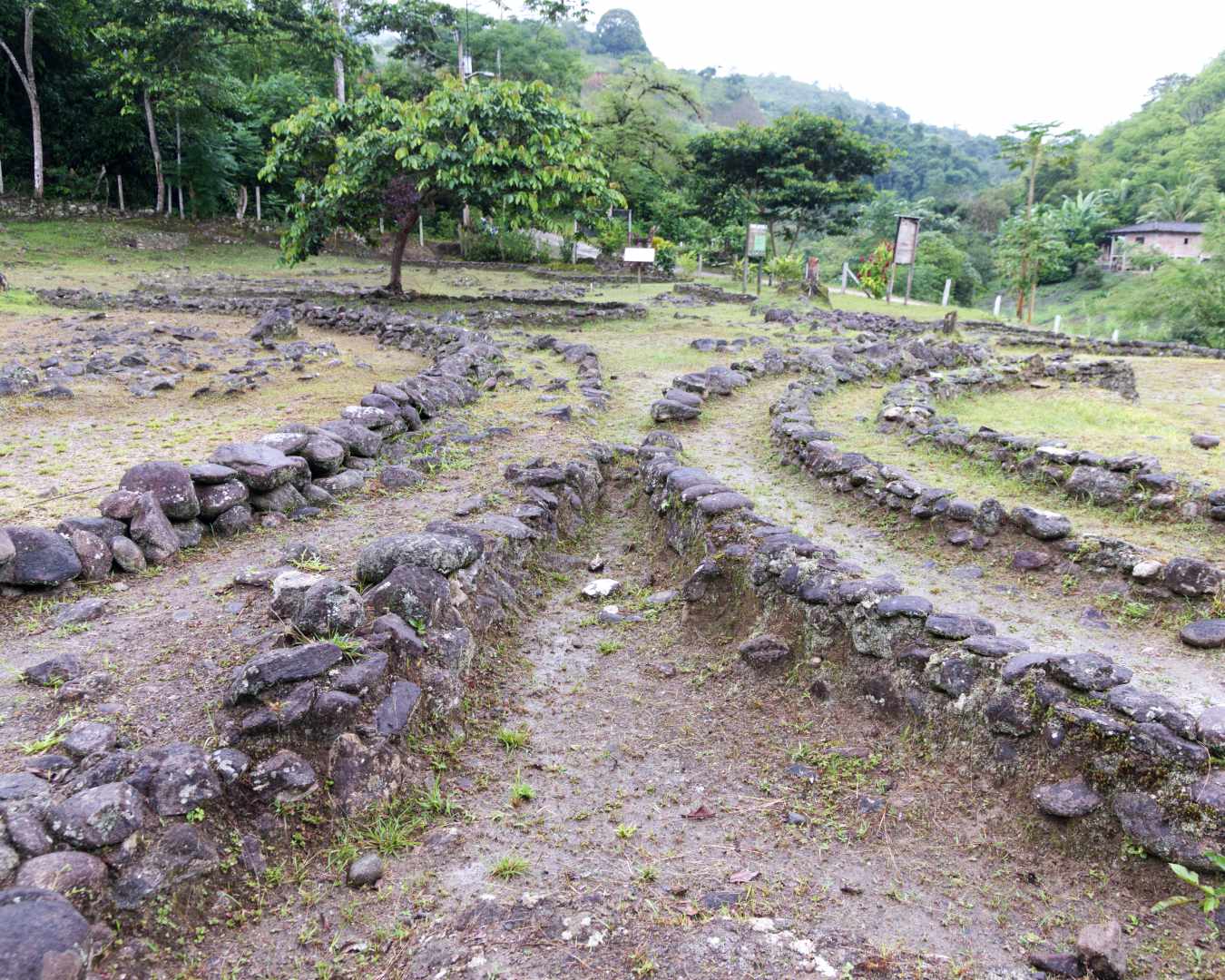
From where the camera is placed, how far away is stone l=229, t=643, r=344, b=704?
4.15m

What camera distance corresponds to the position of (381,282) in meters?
27.2

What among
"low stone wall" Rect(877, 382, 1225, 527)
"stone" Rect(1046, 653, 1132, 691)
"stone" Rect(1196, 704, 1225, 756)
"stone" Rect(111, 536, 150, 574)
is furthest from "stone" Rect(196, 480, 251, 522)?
"low stone wall" Rect(877, 382, 1225, 527)

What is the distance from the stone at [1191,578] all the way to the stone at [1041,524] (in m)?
0.89

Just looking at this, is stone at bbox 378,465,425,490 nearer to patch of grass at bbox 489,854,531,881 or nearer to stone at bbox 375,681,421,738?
stone at bbox 375,681,421,738

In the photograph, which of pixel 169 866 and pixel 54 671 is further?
pixel 54 671

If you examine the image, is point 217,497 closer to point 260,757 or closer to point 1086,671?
point 260,757

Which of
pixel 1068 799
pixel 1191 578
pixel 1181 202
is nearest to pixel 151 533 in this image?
pixel 1068 799

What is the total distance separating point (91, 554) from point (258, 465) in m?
1.55

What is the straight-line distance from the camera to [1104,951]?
3240 millimetres

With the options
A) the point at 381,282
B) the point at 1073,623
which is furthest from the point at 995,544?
the point at 381,282

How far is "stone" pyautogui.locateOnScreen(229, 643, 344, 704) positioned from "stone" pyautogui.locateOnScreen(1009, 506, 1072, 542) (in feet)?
17.4

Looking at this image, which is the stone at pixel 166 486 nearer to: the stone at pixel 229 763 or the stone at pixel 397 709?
the stone at pixel 397 709

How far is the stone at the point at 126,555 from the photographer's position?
5738 millimetres

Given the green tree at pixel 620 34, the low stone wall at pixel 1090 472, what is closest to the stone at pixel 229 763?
the low stone wall at pixel 1090 472
